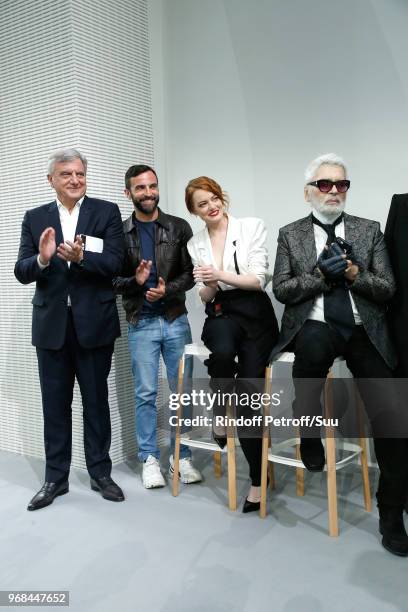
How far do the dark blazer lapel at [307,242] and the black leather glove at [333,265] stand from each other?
0.10m

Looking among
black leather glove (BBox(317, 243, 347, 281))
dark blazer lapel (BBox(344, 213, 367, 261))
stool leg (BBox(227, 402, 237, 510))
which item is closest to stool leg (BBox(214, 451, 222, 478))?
stool leg (BBox(227, 402, 237, 510))

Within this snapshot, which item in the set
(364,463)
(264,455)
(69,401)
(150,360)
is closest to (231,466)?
(264,455)

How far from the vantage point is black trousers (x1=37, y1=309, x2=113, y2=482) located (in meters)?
2.92

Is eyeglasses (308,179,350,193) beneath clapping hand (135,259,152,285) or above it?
above

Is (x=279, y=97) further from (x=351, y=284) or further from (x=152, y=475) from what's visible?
(x=152, y=475)

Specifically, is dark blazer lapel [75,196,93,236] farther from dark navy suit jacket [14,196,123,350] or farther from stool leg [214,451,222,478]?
stool leg [214,451,222,478]

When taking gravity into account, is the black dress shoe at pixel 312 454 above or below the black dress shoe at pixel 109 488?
above

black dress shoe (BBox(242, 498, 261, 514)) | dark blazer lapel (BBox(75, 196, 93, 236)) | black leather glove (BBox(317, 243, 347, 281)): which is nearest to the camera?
black leather glove (BBox(317, 243, 347, 281))

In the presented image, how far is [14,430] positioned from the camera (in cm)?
385

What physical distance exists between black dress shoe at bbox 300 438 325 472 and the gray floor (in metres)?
0.33

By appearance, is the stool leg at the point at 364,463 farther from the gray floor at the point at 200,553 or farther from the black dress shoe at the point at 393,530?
the black dress shoe at the point at 393,530

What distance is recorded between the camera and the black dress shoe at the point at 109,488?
294cm

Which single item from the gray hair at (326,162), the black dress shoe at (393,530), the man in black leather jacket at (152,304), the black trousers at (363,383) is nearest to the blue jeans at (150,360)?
the man in black leather jacket at (152,304)

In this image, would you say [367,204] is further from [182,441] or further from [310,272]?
[182,441]
